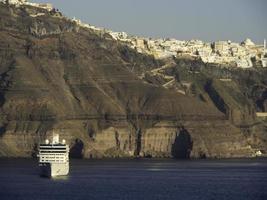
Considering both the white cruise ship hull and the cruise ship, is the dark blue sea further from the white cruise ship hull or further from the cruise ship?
the cruise ship

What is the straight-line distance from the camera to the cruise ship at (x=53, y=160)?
147m

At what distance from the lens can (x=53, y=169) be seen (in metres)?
146

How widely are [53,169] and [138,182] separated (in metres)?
9.07

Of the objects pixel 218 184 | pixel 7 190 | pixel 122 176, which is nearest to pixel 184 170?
pixel 122 176

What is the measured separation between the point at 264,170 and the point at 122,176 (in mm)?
22861

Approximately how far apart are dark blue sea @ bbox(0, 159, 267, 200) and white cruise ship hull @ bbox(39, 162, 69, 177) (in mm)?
942

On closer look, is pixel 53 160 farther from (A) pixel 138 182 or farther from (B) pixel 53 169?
(A) pixel 138 182

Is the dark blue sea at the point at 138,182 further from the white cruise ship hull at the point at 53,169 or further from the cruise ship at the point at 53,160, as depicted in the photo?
the cruise ship at the point at 53,160

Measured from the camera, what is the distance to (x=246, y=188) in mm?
132250

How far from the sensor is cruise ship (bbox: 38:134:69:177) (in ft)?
482

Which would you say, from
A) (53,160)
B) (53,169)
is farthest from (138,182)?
(53,160)

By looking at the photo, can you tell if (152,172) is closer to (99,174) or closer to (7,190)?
(99,174)

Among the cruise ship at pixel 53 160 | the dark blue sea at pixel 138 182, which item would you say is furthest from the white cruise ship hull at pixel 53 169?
the dark blue sea at pixel 138 182

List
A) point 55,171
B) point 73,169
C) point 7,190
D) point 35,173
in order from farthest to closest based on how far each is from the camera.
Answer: point 73,169 → point 35,173 → point 55,171 → point 7,190
